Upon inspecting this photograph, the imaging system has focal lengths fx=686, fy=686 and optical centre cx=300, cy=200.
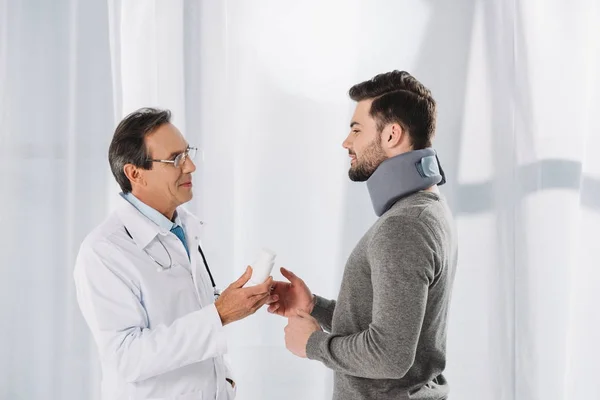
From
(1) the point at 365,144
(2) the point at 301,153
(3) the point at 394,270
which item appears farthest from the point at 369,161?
(2) the point at 301,153

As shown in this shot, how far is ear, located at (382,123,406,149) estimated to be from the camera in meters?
1.53

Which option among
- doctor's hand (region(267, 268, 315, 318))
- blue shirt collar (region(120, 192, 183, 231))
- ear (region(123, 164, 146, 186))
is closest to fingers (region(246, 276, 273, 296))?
doctor's hand (region(267, 268, 315, 318))

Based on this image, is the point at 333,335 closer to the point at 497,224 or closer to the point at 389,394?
the point at 389,394

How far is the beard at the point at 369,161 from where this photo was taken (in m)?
1.56

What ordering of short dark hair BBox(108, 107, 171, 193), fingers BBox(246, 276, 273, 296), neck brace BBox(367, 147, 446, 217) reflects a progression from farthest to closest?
short dark hair BBox(108, 107, 171, 193)
fingers BBox(246, 276, 273, 296)
neck brace BBox(367, 147, 446, 217)

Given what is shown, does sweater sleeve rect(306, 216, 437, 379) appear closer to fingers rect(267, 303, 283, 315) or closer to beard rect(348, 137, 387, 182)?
beard rect(348, 137, 387, 182)

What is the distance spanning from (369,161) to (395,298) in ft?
1.25

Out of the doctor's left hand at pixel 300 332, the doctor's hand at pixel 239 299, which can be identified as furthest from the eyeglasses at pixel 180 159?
the doctor's left hand at pixel 300 332

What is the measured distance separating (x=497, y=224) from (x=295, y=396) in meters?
1.04

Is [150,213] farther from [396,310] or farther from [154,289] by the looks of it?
[396,310]

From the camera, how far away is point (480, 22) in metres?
2.69

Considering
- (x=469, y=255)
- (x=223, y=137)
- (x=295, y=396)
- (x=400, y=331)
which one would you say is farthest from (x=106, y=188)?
(x=400, y=331)

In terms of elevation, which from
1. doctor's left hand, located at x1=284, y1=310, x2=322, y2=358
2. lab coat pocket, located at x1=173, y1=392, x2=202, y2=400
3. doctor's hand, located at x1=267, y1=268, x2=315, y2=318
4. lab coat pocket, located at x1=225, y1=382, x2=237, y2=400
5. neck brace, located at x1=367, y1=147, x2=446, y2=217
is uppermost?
neck brace, located at x1=367, y1=147, x2=446, y2=217

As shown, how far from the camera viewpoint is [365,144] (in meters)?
1.58
